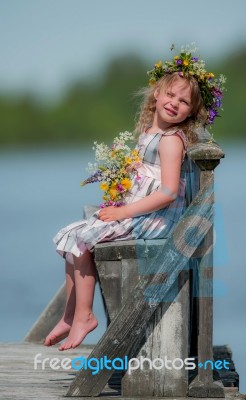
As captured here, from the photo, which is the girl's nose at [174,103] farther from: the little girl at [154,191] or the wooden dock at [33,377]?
the wooden dock at [33,377]

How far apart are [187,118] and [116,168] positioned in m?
0.46

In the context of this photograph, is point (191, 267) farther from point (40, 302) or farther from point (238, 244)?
point (238, 244)

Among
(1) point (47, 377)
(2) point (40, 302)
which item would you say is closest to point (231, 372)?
(1) point (47, 377)

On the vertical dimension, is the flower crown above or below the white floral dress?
above

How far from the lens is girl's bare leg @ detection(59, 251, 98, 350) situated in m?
6.48

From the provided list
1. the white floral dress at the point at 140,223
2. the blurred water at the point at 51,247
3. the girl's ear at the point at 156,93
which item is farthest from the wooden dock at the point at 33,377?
the girl's ear at the point at 156,93

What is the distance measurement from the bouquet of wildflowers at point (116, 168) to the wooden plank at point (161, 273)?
1.68 ft

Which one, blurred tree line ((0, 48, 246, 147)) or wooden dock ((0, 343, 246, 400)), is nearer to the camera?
wooden dock ((0, 343, 246, 400))

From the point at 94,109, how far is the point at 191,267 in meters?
55.7

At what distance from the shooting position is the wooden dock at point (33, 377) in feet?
21.1

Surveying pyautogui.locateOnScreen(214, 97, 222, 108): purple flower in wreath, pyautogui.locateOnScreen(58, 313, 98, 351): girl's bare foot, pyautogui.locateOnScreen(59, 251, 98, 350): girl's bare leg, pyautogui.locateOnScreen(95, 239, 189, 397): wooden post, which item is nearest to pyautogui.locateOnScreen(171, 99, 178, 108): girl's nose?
pyautogui.locateOnScreen(214, 97, 222, 108): purple flower in wreath

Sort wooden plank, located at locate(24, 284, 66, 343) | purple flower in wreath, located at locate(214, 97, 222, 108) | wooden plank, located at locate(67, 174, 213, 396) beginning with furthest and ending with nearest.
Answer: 1. wooden plank, located at locate(24, 284, 66, 343)
2. purple flower in wreath, located at locate(214, 97, 222, 108)
3. wooden plank, located at locate(67, 174, 213, 396)

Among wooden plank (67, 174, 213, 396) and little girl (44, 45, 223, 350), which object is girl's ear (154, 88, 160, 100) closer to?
little girl (44, 45, 223, 350)

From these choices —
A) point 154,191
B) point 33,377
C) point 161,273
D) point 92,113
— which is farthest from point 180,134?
point 92,113
